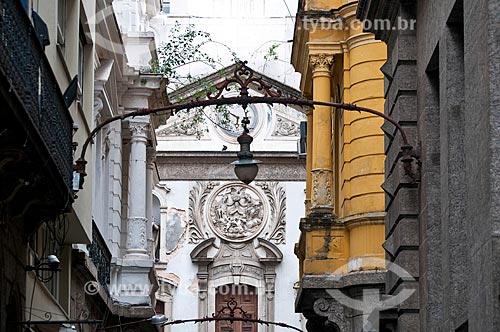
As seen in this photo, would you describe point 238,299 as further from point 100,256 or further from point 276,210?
point 100,256

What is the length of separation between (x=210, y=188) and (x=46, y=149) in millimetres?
29436

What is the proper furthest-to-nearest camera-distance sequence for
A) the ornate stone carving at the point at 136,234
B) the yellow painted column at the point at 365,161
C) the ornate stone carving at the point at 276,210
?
the ornate stone carving at the point at 276,210
the ornate stone carving at the point at 136,234
the yellow painted column at the point at 365,161

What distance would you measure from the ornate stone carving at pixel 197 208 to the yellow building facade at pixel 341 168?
16.8 m

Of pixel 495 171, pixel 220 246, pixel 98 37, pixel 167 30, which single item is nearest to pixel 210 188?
pixel 220 246

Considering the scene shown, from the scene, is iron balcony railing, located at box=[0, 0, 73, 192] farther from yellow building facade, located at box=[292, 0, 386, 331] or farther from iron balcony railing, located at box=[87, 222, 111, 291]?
iron balcony railing, located at box=[87, 222, 111, 291]

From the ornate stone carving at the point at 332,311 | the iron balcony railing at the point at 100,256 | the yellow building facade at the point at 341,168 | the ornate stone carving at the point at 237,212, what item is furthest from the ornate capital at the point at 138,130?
the ornate stone carving at the point at 237,212

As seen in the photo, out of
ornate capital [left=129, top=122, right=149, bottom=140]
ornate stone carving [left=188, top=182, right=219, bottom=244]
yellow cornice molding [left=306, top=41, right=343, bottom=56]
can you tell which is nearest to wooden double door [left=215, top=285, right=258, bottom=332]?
ornate stone carving [left=188, top=182, right=219, bottom=244]

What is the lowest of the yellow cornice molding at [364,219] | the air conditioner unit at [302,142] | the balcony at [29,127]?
the balcony at [29,127]

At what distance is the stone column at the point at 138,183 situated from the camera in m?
31.1

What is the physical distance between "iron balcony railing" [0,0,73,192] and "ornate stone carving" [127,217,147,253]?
12.1 meters

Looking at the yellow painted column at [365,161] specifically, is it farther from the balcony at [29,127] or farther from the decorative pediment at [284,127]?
the decorative pediment at [284,127]

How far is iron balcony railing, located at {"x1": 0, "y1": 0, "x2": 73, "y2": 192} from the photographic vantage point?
14173 millimetres

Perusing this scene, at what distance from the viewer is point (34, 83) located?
1587cm

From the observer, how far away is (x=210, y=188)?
148 ft
